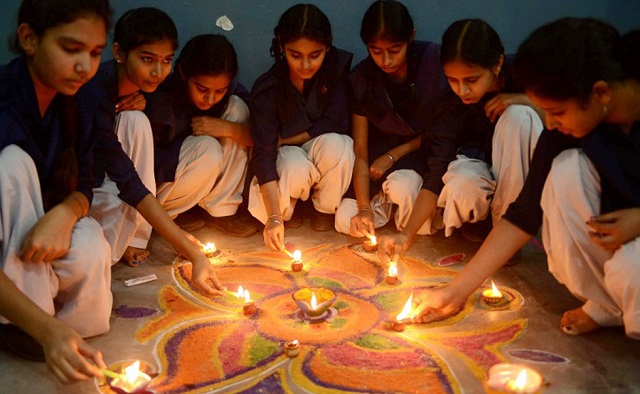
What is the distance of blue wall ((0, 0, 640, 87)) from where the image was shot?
469 cm

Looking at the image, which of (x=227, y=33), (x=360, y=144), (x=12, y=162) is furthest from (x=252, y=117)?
(x=12, y=162)

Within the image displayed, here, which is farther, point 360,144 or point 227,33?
point 227,33

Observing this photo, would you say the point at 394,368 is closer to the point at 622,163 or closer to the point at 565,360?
the point at 565,360

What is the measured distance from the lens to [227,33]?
187 inches

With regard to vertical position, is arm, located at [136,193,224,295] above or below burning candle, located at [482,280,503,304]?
above

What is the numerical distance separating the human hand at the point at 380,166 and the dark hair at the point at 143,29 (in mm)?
1389

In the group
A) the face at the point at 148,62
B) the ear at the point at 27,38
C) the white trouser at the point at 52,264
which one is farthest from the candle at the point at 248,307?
the ear at the point at 27,38

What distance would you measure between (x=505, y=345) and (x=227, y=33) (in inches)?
123

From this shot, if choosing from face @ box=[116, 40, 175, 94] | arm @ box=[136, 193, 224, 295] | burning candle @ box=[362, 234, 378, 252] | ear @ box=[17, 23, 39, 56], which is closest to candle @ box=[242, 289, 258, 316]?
arm @ box=[136, 193, 224, 295]

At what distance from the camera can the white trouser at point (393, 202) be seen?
379cm

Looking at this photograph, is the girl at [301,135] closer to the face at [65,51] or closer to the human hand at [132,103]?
the human hand at [132,103]

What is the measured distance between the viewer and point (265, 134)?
396 cm

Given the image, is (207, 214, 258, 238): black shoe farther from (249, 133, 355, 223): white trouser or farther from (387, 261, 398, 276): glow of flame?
(387, 261, 398, 276): glow of flame

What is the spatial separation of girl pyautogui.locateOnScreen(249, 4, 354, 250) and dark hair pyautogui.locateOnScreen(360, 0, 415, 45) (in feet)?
0.95
